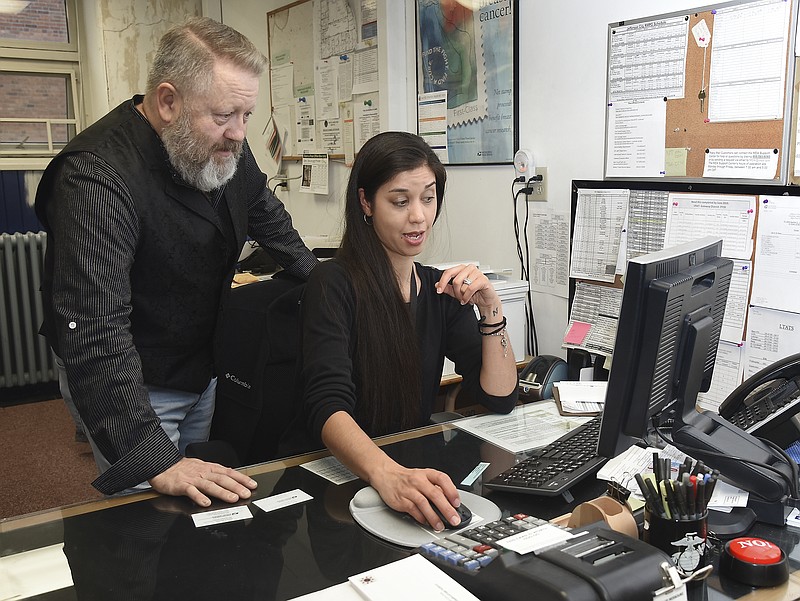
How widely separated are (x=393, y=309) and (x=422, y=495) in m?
0.61

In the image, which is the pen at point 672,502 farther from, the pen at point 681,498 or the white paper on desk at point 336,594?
the white paper on desk at point 336,594

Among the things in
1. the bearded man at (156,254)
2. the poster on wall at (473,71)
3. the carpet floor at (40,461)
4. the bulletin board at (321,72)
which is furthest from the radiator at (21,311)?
the bearded man at (156,254)

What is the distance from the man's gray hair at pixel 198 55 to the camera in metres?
1.51

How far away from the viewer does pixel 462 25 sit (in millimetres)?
3012

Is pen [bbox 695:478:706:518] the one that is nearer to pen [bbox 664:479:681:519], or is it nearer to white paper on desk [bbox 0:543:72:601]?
pen [bbox 664:479:681:519]

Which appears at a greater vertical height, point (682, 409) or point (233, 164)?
point (233, 164)

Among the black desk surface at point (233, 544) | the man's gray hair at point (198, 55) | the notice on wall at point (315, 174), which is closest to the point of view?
the black desk surface at point (233, 544)

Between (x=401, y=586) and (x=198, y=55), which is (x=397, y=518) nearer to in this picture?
(x=401, y=586)

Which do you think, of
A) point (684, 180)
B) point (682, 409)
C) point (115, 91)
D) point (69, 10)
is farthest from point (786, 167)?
point (69, 10)

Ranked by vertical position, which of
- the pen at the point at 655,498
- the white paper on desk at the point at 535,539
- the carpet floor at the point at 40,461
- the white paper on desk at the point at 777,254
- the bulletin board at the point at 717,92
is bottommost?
the carpet floor at the point at 40,461

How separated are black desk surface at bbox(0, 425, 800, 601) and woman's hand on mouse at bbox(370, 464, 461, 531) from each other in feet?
0.23

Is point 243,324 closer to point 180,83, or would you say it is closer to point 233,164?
point 233,164

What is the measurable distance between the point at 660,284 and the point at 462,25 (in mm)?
2270

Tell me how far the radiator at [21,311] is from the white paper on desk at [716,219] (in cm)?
359
